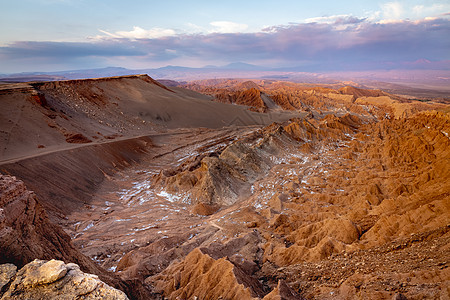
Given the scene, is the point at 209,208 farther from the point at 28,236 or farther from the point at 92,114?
the point at 92,114

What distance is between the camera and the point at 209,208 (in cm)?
1906

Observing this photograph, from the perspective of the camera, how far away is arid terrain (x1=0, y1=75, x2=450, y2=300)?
7047 mm

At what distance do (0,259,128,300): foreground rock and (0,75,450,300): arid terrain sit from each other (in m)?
0.02

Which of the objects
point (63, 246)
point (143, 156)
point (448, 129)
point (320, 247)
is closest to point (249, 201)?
point (320, 247)

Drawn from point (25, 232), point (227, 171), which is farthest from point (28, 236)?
point (227, 171)

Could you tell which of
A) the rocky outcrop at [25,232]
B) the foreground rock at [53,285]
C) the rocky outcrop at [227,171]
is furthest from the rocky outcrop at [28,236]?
the rocky outcrop at [227,171]

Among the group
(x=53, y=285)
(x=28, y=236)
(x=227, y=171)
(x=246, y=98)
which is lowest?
(x=227, y=171)

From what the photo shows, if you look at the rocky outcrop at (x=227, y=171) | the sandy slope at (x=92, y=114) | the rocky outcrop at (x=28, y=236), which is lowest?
the rocky outcrop at (x=227, y=171)

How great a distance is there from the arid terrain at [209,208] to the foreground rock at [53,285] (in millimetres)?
22

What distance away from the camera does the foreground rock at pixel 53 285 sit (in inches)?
200

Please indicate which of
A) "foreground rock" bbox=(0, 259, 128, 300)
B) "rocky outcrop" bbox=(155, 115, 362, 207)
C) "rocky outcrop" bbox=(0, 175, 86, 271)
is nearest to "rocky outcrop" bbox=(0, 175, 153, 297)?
"rocky outcrop" bbox=(0, 175, 86, 271)

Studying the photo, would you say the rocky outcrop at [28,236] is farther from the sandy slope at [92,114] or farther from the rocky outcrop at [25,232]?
the sandy slope at [92,114]

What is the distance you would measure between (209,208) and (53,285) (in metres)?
14.1

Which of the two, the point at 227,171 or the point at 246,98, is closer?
the point at 227,171
